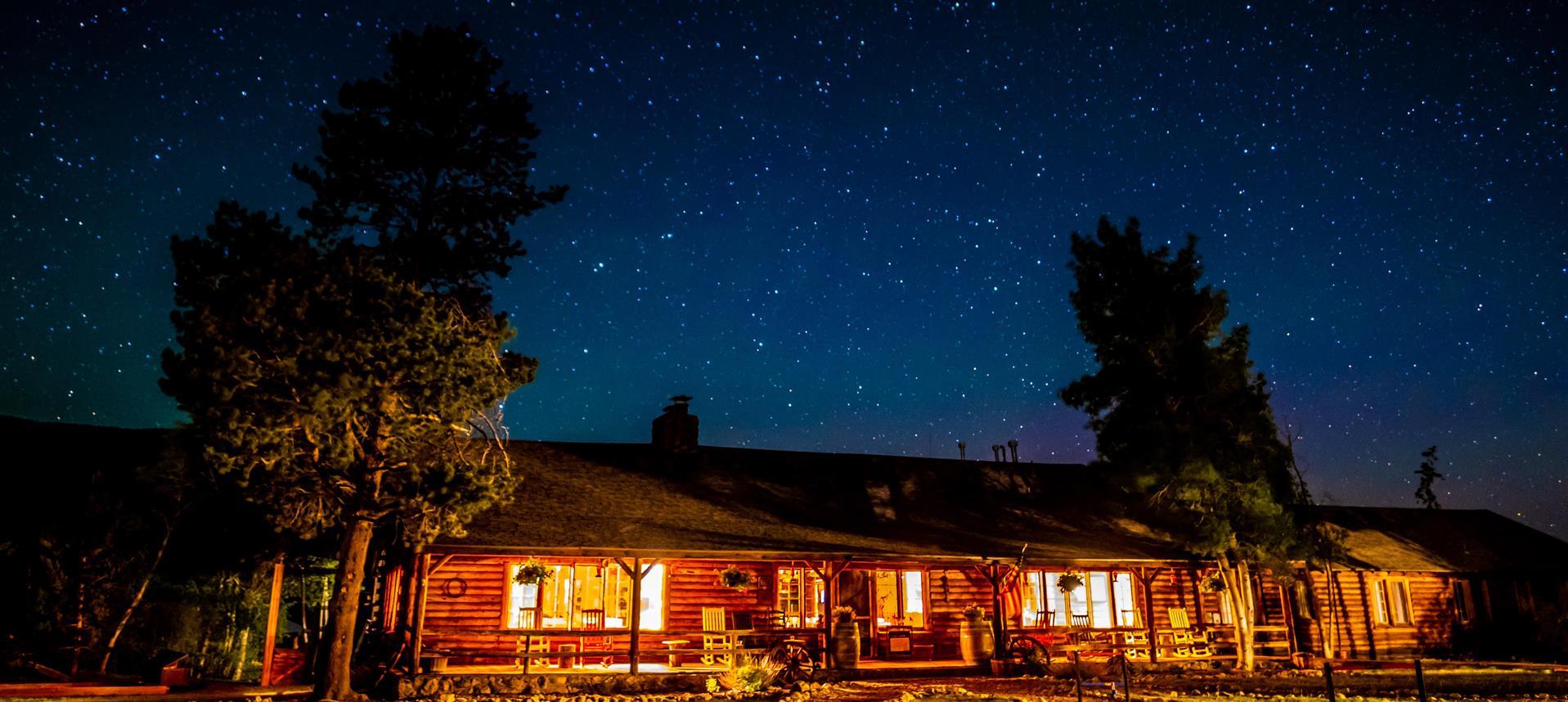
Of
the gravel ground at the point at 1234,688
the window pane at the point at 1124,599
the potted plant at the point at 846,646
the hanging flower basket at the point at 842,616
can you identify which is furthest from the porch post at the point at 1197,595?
the potted plant at the point at 846,646

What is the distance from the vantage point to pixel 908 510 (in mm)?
24625

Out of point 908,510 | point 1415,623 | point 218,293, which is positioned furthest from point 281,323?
point 1415,623

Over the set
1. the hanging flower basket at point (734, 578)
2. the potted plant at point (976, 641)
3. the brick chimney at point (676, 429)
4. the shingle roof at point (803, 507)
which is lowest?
A: the potted plant at point (976, 641)

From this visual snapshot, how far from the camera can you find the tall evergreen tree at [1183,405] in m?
21.0

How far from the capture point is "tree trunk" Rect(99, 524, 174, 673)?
17938 mm

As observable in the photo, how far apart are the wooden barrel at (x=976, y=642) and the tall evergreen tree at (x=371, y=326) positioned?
10.7 metres

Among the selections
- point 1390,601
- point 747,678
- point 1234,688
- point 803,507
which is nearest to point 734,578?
point 747,678

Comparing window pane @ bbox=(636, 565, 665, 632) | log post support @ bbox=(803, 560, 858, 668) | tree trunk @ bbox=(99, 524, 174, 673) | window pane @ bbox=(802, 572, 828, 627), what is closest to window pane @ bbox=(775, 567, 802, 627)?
window pane @ bbox=(802, 572, 828, 627)

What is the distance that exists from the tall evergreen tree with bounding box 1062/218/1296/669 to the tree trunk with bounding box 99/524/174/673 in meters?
20.6

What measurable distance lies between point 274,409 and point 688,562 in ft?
33.2

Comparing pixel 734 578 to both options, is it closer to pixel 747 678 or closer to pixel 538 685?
pixel 747 678

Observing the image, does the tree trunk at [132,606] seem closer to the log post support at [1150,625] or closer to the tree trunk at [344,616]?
the tree trunk at [344,616]

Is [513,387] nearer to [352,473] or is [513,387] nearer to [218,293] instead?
[352,473]

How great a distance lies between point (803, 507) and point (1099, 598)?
8657 mm
